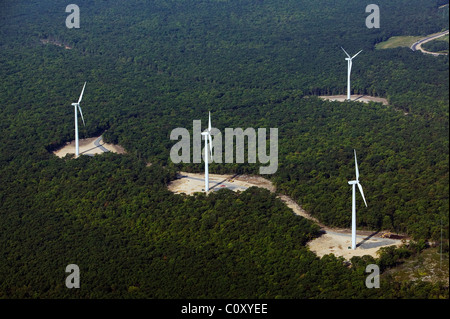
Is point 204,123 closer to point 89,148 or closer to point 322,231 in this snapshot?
point 89,148

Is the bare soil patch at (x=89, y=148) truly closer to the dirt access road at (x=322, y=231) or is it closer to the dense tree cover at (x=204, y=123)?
the dense tree cover at (x=204, y=123)

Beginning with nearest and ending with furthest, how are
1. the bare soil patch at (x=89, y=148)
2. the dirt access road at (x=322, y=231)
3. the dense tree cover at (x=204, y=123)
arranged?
the dense tree cover at (x=204, y=123), the dirt access road at (x=322, y=231), the bare soil patch at (x=89, y=148)

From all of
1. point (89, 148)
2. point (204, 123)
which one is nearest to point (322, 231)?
point (204, 123)

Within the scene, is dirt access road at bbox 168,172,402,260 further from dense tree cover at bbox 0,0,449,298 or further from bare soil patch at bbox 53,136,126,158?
bare soil patch at bbox 53,136,126,158

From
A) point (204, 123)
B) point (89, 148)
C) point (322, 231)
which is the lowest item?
point (322, 231)

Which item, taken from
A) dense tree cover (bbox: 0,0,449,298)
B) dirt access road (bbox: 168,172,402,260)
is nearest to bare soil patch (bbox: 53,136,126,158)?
dense tree cover (bbox: 0,0,449,298)

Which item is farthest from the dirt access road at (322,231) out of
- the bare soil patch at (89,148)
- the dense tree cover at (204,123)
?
the bare soil patch at (89,148)

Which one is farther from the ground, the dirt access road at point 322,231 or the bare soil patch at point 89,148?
the bare soil patch at point 89,148

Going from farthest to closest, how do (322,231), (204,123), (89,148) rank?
(204,123) → (89,148) → (322,231)

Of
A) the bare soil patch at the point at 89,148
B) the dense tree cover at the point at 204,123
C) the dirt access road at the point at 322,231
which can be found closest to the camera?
the dense tree cover at the point at 204,123
